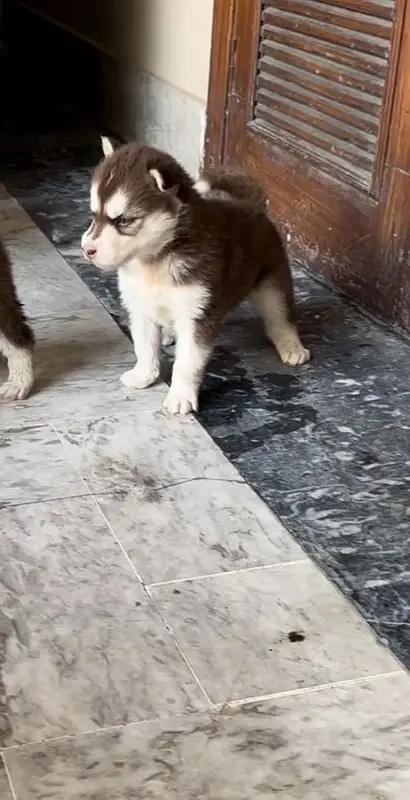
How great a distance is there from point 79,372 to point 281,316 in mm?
458

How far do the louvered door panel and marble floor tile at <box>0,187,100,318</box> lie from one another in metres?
0.71

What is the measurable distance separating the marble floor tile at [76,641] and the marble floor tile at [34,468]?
9 cm

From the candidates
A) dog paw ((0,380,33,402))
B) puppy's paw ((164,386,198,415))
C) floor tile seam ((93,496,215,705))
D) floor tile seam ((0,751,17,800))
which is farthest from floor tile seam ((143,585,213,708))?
dog paw ((0,380,33,402))

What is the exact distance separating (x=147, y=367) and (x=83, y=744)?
3.40 ft

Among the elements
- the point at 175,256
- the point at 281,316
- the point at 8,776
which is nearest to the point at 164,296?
the point at 175,256

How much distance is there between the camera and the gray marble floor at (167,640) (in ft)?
4.01

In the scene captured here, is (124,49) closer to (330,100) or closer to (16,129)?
(16,129)

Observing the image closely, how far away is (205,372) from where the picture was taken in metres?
2.26

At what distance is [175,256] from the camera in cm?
195

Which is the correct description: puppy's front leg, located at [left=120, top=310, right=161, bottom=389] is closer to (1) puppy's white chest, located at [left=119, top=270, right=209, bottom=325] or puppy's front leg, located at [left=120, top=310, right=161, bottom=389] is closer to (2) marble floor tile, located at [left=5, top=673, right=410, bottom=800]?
(1) puppy's white chest, located at [left=119, top=270, right=209, bottom=325]

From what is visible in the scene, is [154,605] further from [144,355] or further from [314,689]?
[144,355]

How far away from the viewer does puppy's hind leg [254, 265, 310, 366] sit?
227 cm

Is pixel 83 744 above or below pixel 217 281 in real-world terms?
below

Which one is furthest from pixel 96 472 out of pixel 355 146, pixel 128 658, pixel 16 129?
pixel 16 129
